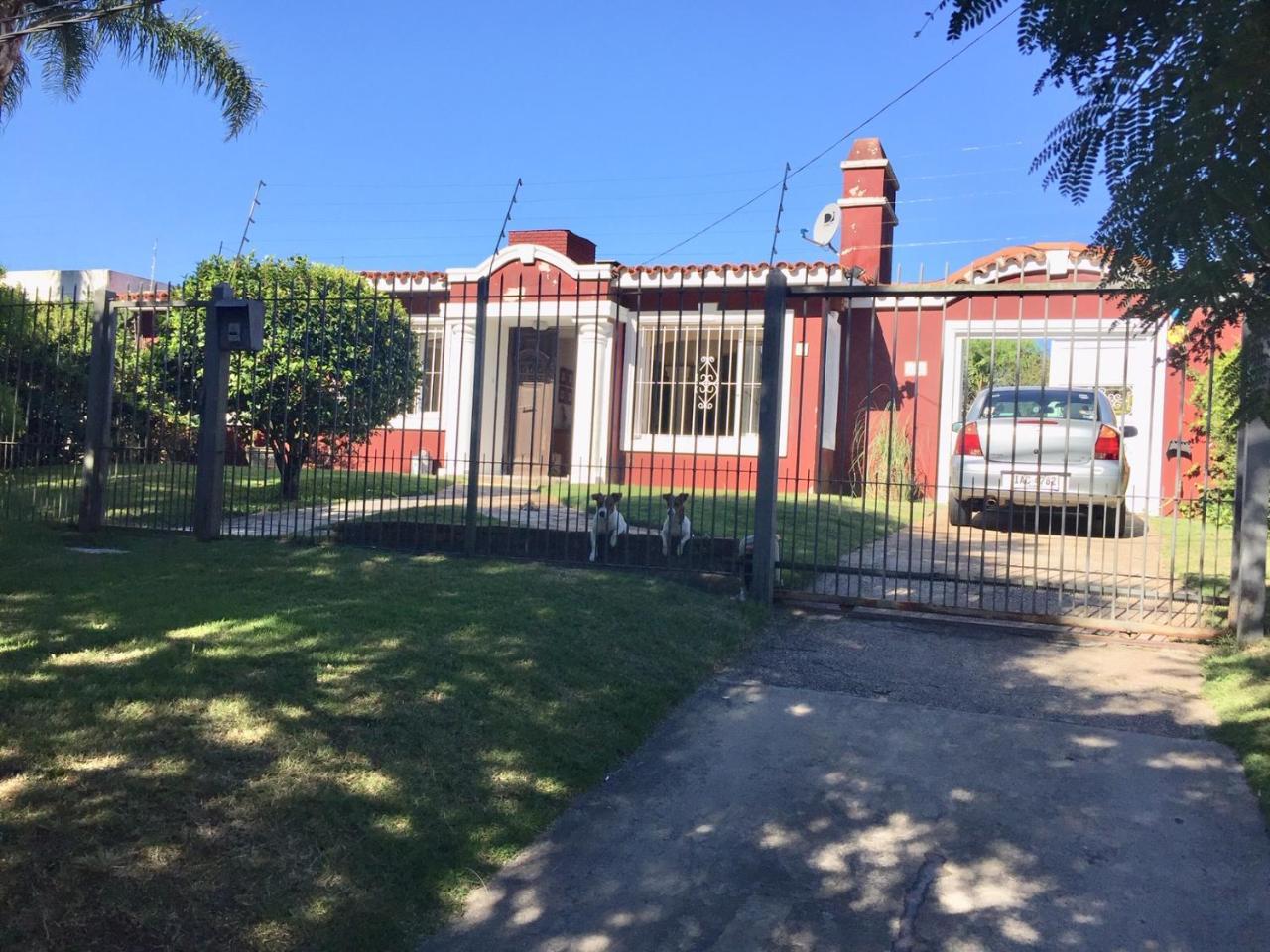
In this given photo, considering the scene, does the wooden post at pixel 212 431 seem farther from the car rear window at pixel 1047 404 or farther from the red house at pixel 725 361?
the car rear window at pixel 1047 404

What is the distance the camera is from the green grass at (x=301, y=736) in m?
3.14

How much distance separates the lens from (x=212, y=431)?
8.56 meters

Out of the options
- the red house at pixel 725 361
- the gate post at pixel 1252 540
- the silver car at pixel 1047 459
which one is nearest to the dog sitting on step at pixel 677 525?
the silver car at pixel 1047 459

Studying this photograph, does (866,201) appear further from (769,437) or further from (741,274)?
(769,437)

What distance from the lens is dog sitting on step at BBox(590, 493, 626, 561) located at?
788 cm

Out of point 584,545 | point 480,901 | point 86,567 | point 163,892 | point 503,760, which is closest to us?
point 163,892

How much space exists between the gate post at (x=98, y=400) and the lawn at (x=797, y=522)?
391cm

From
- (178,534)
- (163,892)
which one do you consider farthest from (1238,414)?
(178,534)

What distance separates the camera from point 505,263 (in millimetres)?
15273

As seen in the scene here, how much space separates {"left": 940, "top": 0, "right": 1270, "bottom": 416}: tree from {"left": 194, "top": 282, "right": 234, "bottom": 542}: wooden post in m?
7.51

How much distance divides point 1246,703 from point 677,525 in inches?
155

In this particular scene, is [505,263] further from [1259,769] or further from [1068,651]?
[1259,769]

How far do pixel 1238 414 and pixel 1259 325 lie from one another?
0.82ft

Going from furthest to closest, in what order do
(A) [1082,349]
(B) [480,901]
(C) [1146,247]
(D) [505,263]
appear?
(D) [505,263] < (A) [1082,349] < (B) [480,901] < (C) [1146,247]
